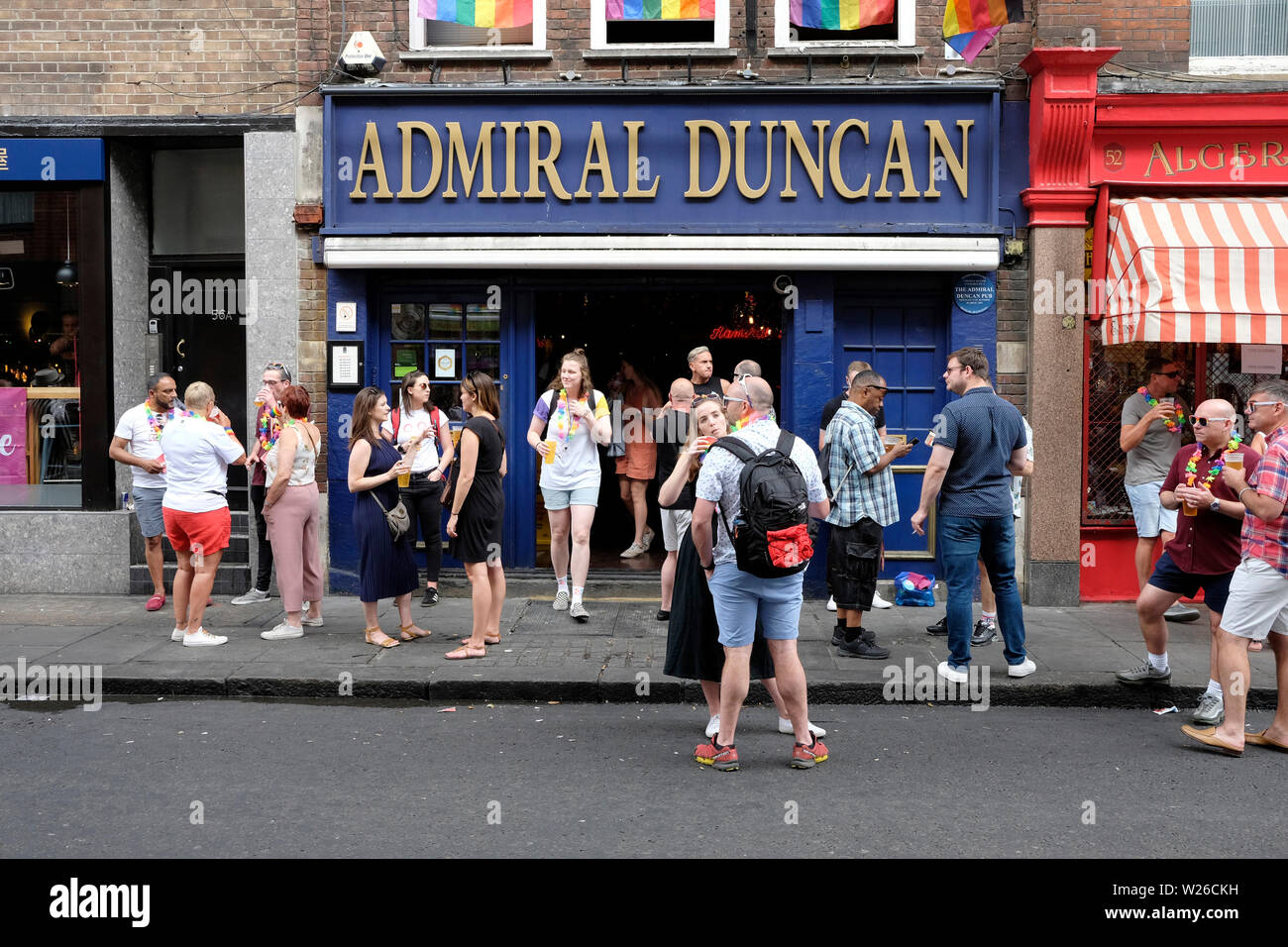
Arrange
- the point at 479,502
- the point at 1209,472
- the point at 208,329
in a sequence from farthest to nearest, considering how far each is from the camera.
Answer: the point at 208,329 < the point at 479,502 < the point at 1209,472

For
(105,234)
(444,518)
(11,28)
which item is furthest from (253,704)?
(11,28)

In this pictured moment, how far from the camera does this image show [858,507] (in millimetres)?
7840

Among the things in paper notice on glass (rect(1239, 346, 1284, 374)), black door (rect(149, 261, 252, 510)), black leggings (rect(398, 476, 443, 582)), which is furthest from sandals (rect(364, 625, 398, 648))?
paper notice on glass (rect(1239, 346, 1284, 374))

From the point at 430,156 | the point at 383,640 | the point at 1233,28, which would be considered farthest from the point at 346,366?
the point at 1233,28

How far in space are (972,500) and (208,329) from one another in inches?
298

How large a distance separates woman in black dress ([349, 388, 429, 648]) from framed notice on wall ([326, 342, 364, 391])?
86.5 inches

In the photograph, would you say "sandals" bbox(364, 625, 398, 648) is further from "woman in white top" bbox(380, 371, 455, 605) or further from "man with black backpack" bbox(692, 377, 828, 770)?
"man with black backpack" bbox(692, 377, 828, 770)

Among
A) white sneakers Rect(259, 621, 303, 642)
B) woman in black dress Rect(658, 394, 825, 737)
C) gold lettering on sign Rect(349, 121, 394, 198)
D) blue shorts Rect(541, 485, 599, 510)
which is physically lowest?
white sneakers Rect(259, 621, 303, 642)

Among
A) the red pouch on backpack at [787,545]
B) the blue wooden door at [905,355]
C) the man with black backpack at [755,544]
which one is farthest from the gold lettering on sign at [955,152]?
the red pouch on backpack at [787,545]

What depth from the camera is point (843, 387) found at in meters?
10.2

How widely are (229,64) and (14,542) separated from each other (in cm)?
481

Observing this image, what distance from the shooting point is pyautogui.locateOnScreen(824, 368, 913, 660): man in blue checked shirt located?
7.79 metres

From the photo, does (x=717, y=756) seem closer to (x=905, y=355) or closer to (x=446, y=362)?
Result: (x=905, y=355)

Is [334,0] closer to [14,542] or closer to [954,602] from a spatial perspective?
[14,542]
